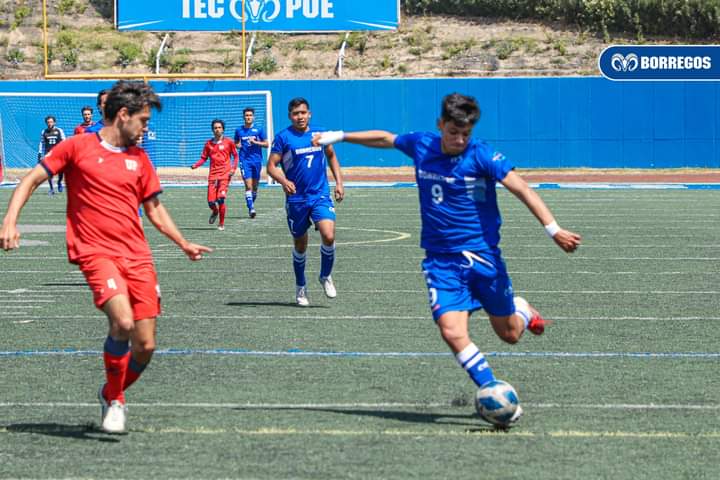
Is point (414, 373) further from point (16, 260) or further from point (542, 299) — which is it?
point (16, 260)

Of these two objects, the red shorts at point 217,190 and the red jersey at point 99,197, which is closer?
the red jersey at point 99,197

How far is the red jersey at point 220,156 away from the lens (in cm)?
2398

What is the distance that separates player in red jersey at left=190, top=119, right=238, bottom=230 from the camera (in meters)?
23.2

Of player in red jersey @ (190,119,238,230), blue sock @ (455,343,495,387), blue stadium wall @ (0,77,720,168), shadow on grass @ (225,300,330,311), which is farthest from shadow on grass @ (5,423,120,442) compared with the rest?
blue stadium wall @ (0,77,720,168)

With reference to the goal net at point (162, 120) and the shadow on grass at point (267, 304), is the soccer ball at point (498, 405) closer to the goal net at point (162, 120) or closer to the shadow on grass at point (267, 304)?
the shadow on grass at point (267, 304)

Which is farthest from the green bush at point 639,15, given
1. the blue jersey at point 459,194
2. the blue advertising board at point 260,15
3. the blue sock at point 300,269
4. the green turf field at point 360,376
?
the blue jersey at point 459,194

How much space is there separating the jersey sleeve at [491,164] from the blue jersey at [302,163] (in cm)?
592

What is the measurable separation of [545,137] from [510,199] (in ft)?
46.5

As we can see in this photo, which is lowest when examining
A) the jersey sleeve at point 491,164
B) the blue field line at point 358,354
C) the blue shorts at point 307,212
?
the blue field line at point 358,354

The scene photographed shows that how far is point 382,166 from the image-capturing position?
154 feet

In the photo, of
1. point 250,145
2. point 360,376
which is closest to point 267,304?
point 360,376

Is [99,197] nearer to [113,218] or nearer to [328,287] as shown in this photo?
[113,218]

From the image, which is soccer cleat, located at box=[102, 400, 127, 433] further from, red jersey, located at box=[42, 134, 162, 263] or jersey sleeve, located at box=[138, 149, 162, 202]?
jersey sleeve, located at box=[138, 149, 162, 202]

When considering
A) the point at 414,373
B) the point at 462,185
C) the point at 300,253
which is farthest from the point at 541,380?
the point at 300,253
